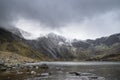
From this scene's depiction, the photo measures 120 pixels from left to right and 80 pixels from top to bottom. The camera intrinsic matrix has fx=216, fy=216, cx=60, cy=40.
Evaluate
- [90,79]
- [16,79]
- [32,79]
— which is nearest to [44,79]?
[32,79]

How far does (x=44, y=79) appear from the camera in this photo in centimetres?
6719

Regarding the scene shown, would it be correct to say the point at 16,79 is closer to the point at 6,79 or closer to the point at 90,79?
the point at 6,79

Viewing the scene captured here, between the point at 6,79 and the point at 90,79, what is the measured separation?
25.9 m

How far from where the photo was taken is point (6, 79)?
65.8 meters

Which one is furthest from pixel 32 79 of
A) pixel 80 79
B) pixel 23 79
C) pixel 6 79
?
pixel 80 79

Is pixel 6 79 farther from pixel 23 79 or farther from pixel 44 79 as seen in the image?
pixel 44 79

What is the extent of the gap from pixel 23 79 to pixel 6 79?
5.14 m

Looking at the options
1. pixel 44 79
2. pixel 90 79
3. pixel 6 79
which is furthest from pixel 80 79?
pixel 6 79

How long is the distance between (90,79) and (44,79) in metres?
14.3

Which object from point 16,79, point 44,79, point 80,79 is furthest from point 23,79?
point 80,79

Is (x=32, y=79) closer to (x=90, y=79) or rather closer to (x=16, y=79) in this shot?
(x=16, y=79)

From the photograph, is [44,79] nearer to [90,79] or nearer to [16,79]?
[16,79]

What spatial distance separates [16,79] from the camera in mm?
65750

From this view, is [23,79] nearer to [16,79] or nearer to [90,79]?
[16,79]
